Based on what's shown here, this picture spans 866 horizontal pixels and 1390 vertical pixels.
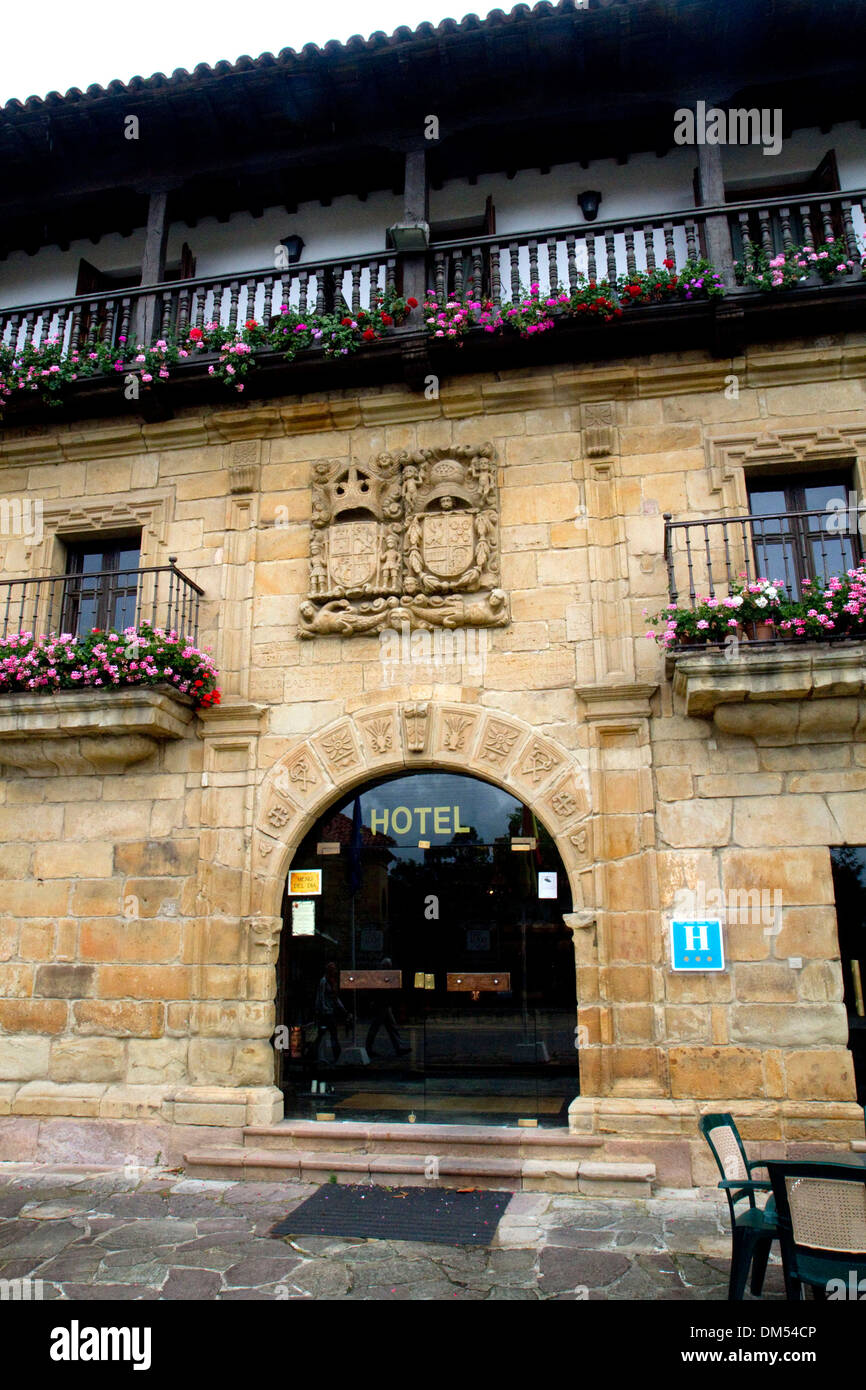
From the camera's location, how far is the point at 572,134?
8750 millimetres

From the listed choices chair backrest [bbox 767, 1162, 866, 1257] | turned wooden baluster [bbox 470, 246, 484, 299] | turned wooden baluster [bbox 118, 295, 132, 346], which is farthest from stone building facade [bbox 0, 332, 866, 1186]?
chair backrest [bbox 767, 1162, 866, 1257]

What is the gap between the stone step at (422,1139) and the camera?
22.6 feet

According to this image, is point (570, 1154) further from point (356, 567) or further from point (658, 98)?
point (658, 98)

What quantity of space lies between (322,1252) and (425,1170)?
1.46 metres

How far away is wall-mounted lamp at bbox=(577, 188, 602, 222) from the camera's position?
8.85 m

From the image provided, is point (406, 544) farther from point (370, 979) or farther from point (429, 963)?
point (370, 979)

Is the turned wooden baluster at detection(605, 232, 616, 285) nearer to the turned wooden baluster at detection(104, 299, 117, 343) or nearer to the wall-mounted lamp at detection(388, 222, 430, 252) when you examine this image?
the wall-mounted lamp at detection(388, 222, 430, 252)

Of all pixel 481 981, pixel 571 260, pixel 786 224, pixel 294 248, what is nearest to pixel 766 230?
pixel 786 224

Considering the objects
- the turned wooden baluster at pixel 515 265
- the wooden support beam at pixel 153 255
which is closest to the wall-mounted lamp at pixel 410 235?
the turned wooden baluster at pixel 515 265

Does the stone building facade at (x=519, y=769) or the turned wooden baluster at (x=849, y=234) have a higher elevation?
the turned wooden baluster at (x=849, y=234)

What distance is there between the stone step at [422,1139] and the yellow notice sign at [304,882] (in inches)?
72.1

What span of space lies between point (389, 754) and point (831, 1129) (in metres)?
4.29

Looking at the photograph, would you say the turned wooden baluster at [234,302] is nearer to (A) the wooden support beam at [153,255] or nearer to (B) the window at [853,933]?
(A) the wooden support beam at [153,255]
